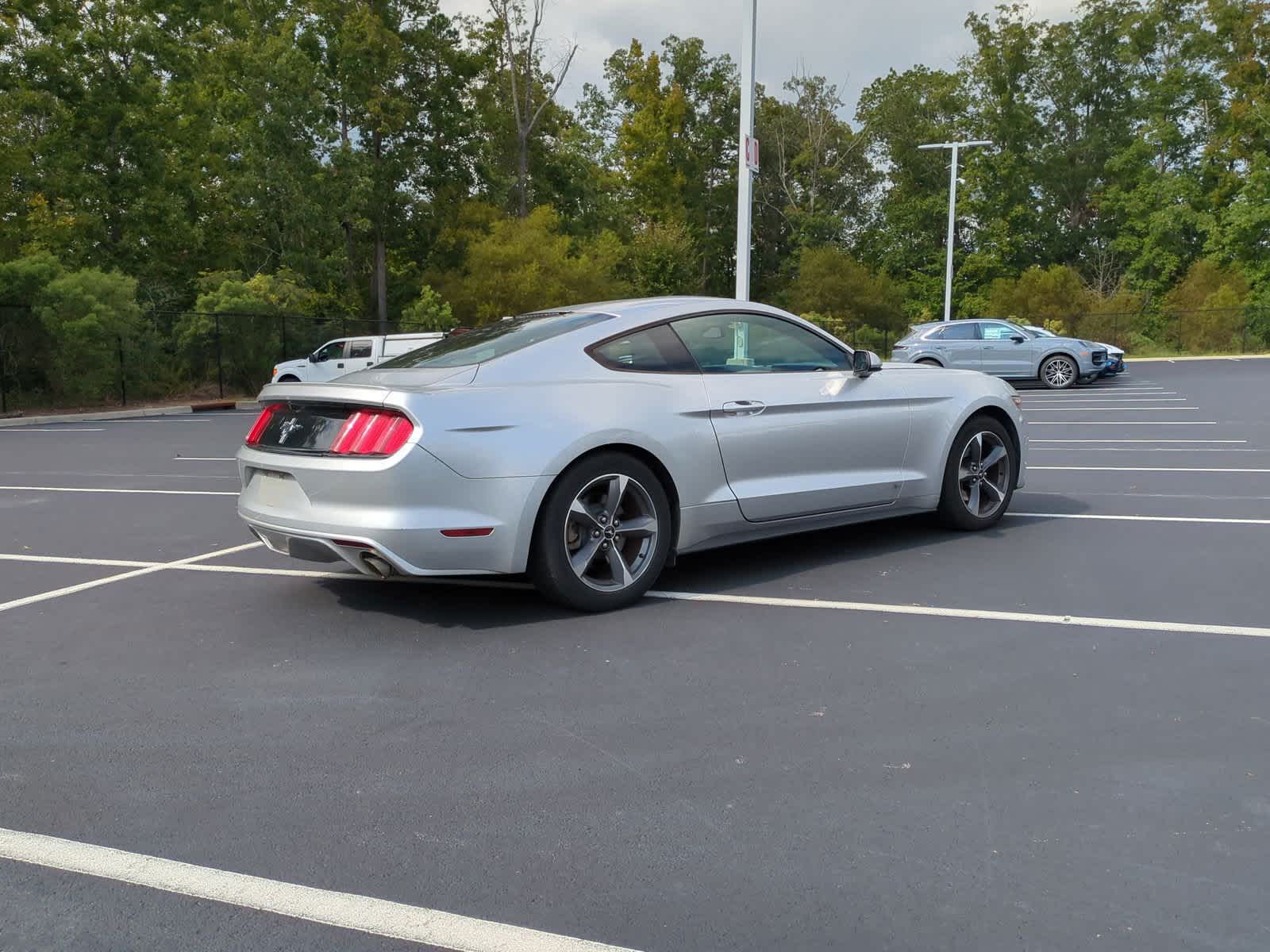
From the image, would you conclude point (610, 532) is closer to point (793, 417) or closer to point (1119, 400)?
point (793, 417)

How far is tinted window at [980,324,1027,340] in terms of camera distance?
87.8 ft

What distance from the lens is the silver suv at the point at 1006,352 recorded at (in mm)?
25953

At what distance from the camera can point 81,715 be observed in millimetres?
4094

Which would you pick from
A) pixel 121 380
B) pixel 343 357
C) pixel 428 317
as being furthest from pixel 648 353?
pixel 428 317

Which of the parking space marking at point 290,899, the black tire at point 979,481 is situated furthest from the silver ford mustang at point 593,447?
the parking space marking at point 290,899

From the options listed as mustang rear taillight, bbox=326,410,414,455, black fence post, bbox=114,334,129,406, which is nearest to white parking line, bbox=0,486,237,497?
mustang rear taillight, bbox=326,410,414,455

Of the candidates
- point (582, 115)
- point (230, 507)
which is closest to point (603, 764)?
point (230, 507)

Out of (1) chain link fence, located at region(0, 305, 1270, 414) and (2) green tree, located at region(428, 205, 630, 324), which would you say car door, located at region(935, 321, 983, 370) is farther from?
(2) green tree, located at region(428, 205, 630, 324)

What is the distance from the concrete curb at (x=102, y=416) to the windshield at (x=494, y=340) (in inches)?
675

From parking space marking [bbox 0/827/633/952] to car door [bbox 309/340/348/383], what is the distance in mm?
22406

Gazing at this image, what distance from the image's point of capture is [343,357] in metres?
26.0

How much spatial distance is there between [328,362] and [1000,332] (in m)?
15.9

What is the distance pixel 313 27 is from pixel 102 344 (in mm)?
22868

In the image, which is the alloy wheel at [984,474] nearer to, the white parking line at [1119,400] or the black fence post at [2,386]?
the white parking line at [1119,400]
